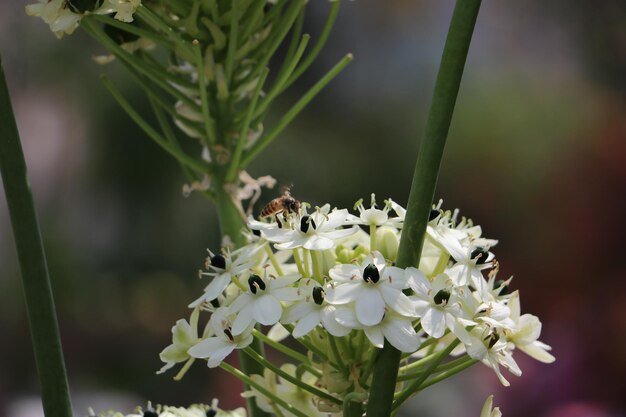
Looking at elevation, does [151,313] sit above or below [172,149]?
below

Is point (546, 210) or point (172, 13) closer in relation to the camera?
point (172, 13)

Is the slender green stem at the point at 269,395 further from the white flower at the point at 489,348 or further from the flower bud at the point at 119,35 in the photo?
the flower bud at the point at 119,35

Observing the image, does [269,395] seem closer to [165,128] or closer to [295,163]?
[165,128]

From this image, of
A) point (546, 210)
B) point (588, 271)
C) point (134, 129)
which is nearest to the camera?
point (588, 271)

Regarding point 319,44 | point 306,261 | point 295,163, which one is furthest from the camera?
point 295,163

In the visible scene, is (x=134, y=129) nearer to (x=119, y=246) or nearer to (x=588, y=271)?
(x=119, y=246)

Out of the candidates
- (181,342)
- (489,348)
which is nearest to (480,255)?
(489,348)

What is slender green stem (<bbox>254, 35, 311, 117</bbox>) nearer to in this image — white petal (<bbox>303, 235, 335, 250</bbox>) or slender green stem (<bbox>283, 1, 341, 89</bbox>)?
slender green stem (<bbox>283, 1, 341, 89</bbox>)

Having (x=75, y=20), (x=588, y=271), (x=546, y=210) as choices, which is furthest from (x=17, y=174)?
(x=546, y=210)
